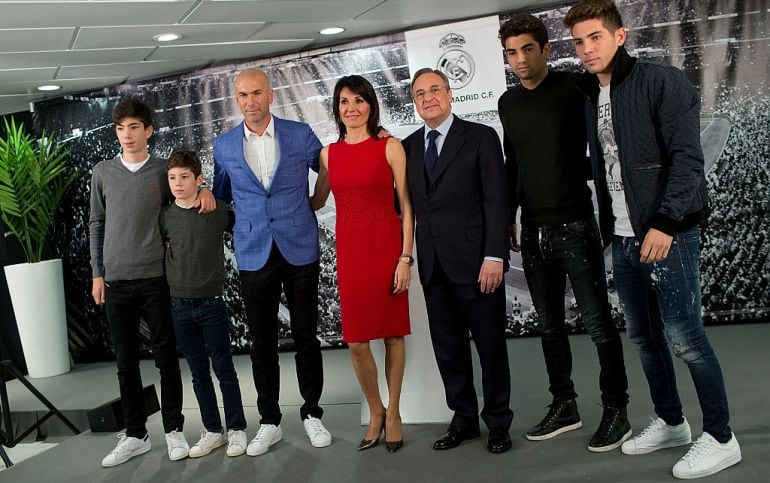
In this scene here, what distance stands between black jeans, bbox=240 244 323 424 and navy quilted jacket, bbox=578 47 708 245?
1.52 meters

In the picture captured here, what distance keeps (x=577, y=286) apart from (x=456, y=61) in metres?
3.19

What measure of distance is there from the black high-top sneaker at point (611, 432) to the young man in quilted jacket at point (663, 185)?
0.41 meters

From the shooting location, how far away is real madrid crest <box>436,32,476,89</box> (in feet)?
19.4

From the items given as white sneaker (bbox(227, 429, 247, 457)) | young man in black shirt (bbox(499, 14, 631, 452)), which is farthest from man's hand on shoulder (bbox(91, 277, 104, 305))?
young man in black shirt (bbox(499, 14, 631, 452))

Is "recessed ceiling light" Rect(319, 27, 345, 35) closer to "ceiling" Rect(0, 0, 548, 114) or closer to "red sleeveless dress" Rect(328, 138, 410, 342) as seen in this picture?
"ceiling" Rect(0, 0, 548, 114)

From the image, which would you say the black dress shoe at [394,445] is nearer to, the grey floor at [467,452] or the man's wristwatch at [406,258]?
the grey floor at [467,452]

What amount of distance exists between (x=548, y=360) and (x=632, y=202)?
0.93m

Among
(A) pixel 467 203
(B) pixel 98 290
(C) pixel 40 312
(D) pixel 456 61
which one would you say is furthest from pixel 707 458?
(C) pixel 40 312

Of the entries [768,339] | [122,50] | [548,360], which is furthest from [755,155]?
[122,50]

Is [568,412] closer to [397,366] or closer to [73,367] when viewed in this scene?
[397,366]

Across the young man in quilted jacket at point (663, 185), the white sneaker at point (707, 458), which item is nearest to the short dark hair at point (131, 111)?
the young man in quilted jacket at point (663, 185)

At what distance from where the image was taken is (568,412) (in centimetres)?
345

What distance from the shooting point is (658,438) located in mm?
3062

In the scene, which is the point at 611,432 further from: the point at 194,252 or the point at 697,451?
the point at 194,252
